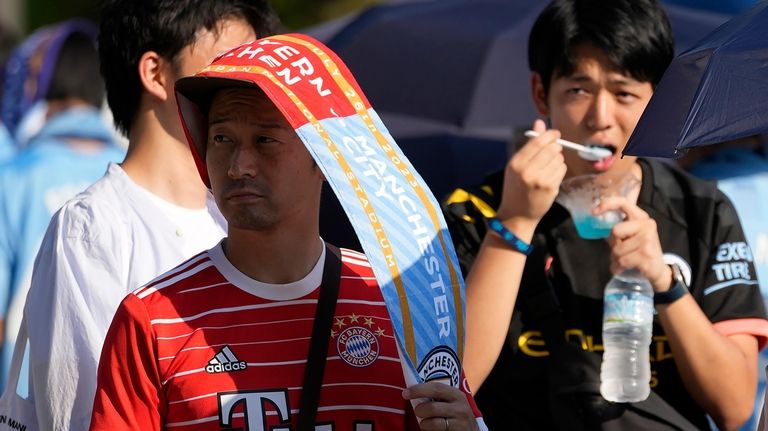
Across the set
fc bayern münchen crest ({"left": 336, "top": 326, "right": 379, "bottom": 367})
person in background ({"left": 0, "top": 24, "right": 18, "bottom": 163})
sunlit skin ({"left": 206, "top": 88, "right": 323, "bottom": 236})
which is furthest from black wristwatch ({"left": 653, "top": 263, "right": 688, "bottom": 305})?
person in background ({"left": 0, "top": 24, "right": 18, "bottom": 163})

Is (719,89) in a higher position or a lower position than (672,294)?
higher

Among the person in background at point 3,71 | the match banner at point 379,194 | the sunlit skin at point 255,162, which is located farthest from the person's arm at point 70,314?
the person in background at point 3,71

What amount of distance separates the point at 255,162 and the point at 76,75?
361 cm

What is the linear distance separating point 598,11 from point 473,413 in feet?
5.34

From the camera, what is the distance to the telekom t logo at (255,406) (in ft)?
10.1

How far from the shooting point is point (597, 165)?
163 inches

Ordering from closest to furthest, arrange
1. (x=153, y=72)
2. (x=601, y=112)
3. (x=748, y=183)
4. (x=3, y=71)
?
(x=153, y=72), (x=601, y=112), (x=748, y=183), (x=3, y=71)

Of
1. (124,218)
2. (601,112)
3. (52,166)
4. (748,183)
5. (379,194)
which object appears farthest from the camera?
(52,166)

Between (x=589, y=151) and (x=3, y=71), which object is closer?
(x=589, y=151)

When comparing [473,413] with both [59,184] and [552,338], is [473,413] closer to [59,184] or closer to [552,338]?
[552,338]

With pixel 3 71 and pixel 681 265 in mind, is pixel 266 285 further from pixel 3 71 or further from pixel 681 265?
pixel 3 71

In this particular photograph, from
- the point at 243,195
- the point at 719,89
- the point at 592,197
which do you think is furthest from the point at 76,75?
the point at 719,89

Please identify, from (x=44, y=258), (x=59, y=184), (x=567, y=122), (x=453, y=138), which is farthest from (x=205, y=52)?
(x=453, y=138)

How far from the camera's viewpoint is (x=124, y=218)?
3.76m
